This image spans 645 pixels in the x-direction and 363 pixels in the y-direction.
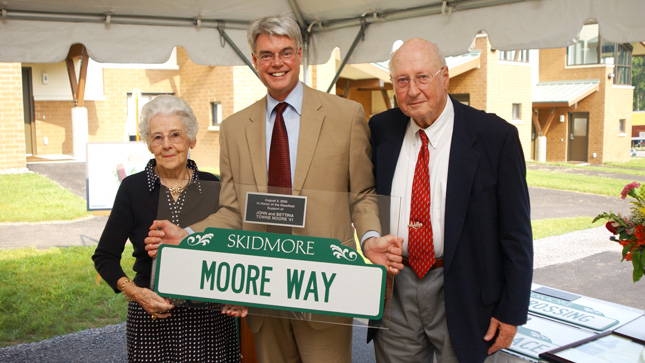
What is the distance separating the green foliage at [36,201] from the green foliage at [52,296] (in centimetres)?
290

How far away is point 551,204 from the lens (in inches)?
545

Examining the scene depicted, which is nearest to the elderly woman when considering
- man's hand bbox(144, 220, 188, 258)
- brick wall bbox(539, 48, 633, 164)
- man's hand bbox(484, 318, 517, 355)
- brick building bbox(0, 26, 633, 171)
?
man's hand bbox(144, 220, 188, 258)

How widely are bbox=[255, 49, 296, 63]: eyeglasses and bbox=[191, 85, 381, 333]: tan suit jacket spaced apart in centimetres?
17

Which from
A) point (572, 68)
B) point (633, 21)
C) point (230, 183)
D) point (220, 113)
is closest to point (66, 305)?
point (230, 183)

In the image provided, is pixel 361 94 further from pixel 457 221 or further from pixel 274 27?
pixel 457 221

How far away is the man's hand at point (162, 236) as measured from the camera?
1960 mm

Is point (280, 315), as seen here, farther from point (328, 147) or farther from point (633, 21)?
point (633, 21)

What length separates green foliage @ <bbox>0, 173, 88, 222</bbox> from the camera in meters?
10.6

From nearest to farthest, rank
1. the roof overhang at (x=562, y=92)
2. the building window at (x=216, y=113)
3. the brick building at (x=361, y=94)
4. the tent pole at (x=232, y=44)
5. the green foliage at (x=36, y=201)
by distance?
the tent pole at (x=232, y=44) → the green foliage at (x=36, y=201) → the brick building at (x=361, y=94) → the building window at (x=216, y=113) → the roof overhang at (x=562, y=92)

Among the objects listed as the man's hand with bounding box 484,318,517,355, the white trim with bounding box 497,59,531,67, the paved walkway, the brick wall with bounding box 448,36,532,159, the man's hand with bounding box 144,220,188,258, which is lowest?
the paved walkway

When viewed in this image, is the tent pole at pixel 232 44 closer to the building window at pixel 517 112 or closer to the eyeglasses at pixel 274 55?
the eyeglasses at pixel 274 55

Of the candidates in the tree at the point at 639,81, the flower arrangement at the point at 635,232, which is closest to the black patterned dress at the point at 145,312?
the flower arrangement at the point at 635,232

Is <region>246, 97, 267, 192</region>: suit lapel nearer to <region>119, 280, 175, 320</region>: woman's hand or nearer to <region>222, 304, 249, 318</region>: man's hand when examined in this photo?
<region>222, 304, 249, 318</region>: man's hand

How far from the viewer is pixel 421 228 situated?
197 centimetres
